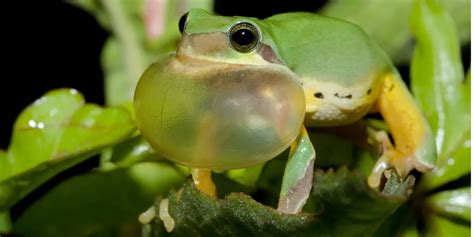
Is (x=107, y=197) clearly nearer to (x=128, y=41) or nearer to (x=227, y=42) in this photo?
(x=227, y=42)

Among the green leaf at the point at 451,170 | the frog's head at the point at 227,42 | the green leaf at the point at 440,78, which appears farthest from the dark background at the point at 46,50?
the frog's head at the point at 227,42

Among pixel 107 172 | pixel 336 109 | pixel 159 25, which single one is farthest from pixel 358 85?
pixel 159 25

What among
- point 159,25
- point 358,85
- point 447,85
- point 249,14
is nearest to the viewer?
point 358,85

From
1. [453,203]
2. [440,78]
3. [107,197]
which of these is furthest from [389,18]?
[107,197]

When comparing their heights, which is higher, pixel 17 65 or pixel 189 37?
pixel 189 37

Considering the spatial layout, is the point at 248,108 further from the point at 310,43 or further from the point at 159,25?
the point at 159,25

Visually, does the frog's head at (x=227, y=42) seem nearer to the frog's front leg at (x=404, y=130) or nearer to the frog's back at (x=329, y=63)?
the frog's back at (x=329, y=63)
